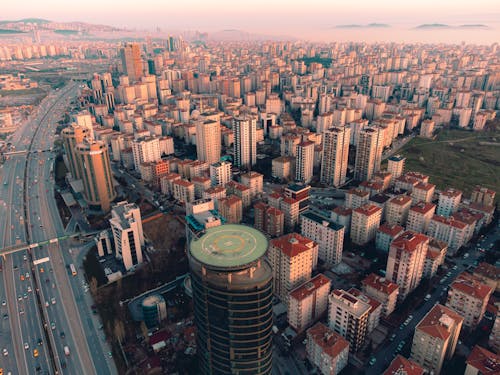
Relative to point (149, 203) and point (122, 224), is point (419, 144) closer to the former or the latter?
point (149, 203)

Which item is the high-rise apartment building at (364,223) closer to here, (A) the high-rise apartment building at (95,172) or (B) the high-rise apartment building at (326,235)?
(B) the high-rise apartment building at (326,235)

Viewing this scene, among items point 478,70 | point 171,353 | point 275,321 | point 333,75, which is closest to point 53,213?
point 171,353

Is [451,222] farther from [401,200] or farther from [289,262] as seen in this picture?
[289,262]

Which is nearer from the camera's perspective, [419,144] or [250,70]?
[419,144]

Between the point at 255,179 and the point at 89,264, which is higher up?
the point at 255,179

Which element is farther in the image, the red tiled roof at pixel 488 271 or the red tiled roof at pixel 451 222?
the red tiled roof at pixel 451 222

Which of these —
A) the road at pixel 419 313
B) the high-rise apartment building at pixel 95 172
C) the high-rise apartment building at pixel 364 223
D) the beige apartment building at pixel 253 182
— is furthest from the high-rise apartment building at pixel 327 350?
the high-rise apartment building at pixel 95 172

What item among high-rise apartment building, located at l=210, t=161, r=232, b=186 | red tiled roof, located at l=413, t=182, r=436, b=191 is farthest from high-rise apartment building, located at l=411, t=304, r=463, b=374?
high-rise apartment building, located at l=210, t=161, r=232, b=186
